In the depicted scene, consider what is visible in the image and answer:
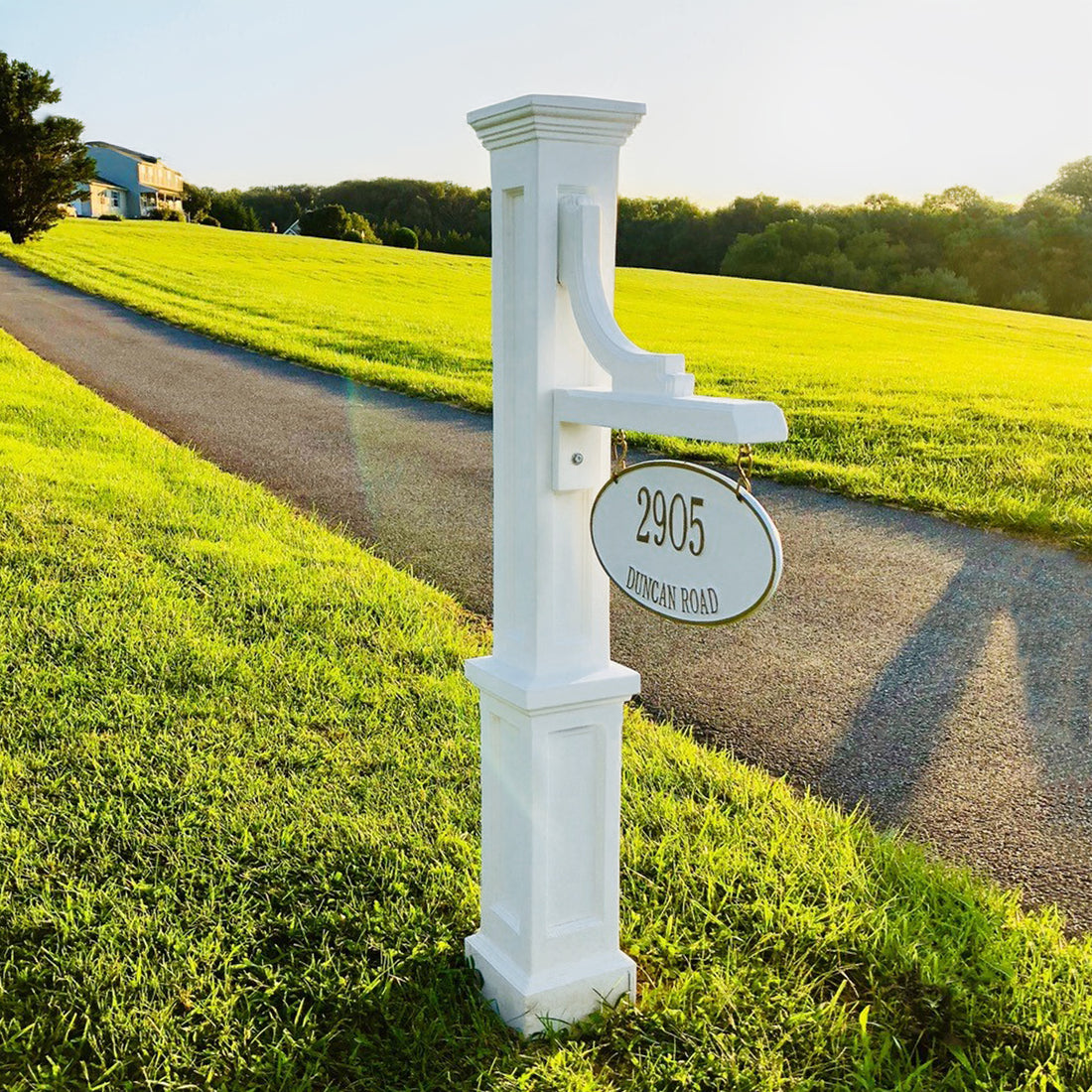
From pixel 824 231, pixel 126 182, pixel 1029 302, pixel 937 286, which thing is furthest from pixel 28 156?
pixel 126 182

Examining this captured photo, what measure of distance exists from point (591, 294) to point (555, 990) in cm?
140

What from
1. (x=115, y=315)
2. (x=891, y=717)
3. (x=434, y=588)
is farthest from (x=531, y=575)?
(x=115, y=315)

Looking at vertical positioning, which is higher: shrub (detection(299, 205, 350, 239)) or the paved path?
shrub (detection(299, 205, 350, 239))

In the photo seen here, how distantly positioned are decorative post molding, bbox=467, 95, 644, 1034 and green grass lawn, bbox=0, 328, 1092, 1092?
140mm

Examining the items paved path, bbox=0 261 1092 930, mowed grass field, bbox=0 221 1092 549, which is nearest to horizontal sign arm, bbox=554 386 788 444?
paved path, bbox=0 261 1092 930

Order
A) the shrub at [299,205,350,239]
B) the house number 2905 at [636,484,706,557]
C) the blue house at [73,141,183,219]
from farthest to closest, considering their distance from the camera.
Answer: the blue house at [73,141,183,219]
the shrub at [299,205,350,239]
the house number 2905 at [636,484,706,557]

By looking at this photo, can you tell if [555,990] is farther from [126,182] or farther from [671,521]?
[126,182]

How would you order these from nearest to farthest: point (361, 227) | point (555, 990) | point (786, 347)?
point (555, 990) < point (786, 347) < point (361, 227)

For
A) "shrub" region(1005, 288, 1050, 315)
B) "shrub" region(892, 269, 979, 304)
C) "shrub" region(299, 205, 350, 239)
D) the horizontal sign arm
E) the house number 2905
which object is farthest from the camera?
"shrub" region(299, 205, 350, 239)

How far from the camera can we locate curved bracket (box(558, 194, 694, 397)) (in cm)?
180

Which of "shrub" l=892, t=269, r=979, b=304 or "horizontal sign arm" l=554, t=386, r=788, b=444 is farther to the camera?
"shrub" l=892, t=269, r=979, b=304

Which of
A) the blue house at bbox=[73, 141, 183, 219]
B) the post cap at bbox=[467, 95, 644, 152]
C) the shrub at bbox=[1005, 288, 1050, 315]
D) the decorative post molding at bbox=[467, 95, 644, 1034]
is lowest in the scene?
the decorative post molding at bbox=[467, 95, 644, 1034]

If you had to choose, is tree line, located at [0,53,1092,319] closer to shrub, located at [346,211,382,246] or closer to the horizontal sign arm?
shrub, located at [346,211,382,246]

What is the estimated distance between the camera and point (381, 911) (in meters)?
2.37
